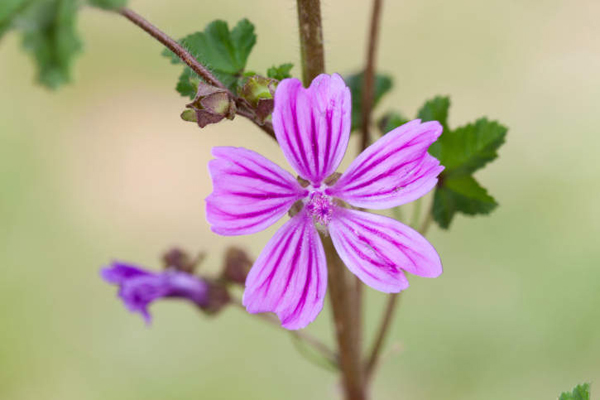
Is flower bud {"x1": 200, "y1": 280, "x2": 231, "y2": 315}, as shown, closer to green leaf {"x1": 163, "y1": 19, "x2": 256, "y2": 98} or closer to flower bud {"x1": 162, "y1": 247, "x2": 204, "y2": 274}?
flower bud {"x1": 162, "y1": 247, "x2": 204, "y2": 274}

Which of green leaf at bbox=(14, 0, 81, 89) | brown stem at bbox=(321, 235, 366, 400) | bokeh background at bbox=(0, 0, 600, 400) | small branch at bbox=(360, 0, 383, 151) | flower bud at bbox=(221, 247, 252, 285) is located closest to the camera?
green leaf at bbox=(14, 0, 81, 89)

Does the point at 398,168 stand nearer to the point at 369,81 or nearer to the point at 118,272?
the point at 369,81

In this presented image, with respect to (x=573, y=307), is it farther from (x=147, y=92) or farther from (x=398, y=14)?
(x=147, y=92)

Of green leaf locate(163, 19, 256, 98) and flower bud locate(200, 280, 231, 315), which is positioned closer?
green leaf locate(163, 19, 256, 98)

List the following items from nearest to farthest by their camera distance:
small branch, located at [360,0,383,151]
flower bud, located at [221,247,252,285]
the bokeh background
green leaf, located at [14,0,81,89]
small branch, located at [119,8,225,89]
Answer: green leaf, located at [14,0,81,89] → small branch, located at [119,8,225,89] → small branch, located at [360,0,383,151] → flower bud, located at [221,247,252,285] → the bokeh background

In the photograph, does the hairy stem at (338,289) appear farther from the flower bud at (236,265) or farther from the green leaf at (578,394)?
the green leaf at (578,394)

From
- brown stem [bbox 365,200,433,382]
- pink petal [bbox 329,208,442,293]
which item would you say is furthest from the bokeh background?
pink petal [bbox 329,208,442,293]
